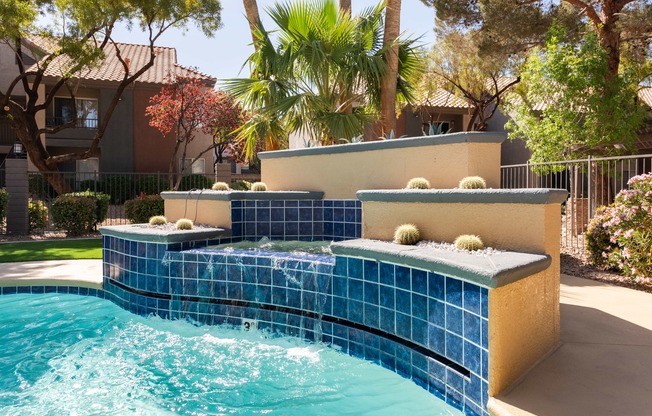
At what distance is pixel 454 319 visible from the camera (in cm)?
395

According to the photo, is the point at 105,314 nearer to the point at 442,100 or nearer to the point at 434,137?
the point at 434,137

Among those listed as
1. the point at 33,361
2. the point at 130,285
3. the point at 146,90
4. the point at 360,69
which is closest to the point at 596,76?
the point at 360,69

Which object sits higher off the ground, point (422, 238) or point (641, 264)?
point (422, 238)

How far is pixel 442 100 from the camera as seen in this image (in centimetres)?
2691

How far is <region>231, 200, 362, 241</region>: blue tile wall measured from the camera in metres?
8.32

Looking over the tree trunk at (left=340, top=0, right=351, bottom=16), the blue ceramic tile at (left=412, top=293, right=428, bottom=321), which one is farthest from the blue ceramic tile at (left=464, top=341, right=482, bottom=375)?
the tree trunk at (left=340, top=0, right=351, bottom=16)

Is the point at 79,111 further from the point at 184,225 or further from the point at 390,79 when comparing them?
the point at 184,225

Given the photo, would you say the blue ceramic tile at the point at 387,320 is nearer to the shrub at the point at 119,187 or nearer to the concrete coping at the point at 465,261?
the concrete coping at the point at 465,261

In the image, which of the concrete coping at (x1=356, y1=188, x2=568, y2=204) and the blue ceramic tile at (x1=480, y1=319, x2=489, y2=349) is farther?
the concrete coping at (x1=356, y1=188, x2=568, y2=204)

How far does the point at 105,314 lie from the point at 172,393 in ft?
10.7

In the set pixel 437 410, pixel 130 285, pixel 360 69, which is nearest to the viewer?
pixel 437 410

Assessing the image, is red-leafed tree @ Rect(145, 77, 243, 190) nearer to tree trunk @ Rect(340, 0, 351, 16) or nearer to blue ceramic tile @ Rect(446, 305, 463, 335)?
tree trunk @ Rect(340, 0, 351, 16)

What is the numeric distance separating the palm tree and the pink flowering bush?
5.07 m

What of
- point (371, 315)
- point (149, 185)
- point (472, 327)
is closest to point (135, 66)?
point (149, 185)
